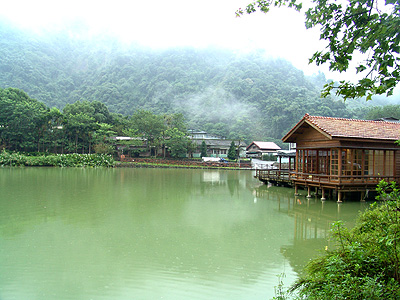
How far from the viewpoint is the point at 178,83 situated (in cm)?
8975

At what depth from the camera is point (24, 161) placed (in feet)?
113

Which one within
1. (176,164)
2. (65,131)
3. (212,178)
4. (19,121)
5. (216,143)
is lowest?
(212,178)

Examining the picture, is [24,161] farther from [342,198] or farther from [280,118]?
[280,118]

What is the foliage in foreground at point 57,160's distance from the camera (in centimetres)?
3422

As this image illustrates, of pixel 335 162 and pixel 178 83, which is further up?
pixel 178 83

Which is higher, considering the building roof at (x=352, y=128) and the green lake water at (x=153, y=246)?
the building roof at (x=352, y=128)

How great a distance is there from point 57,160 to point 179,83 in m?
58.5

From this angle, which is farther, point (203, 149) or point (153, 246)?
point (203, 149)

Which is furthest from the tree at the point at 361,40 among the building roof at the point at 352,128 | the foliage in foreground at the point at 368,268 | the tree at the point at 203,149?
the tree at the point at 203,149

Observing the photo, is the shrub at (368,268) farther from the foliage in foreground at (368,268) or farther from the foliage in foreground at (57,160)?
the foliage in foreground at (57,160)

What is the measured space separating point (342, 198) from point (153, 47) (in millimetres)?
116118

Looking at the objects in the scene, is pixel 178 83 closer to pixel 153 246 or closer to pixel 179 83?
pixel 179 83

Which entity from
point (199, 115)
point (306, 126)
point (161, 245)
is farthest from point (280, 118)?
point (161, 245)

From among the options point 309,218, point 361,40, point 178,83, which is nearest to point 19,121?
point 309,218
